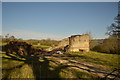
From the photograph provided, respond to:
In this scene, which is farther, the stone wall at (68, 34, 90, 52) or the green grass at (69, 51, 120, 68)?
the stone wall at (68, 34, 90, 52)

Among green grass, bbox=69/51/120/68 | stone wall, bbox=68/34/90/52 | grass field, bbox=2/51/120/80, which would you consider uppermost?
stone wall, bbox=68/34/90/52

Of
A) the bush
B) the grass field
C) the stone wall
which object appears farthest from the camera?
the bush

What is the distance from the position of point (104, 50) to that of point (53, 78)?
812 inches

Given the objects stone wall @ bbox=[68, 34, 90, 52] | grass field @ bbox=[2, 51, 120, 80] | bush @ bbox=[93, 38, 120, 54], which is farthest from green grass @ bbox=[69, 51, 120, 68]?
bush @ bbox=[93, 38, 120, 54]

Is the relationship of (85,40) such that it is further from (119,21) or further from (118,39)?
(119,21)

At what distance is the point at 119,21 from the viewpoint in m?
23.5

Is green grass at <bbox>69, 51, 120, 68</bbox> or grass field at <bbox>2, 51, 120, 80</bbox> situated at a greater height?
grass field at <bbox>2, 51, 120, 80</bbox>

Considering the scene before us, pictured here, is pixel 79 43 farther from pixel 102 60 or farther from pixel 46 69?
pixel 46 69

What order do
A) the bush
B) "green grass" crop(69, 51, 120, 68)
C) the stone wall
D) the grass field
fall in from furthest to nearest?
the bush → the stone wall → "green grass" crop(69, 51, 120, 68) → the grass field

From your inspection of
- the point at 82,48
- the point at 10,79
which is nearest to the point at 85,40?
the point at 82,48

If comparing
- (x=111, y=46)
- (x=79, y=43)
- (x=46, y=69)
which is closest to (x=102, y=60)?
(x=46, y=69)

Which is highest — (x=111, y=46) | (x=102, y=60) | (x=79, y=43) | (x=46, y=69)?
(x=79, y=43)

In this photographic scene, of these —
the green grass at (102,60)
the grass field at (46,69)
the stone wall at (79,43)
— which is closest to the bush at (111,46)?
the stone wall at (79,43)

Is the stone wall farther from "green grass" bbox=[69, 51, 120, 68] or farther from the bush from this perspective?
the bush
